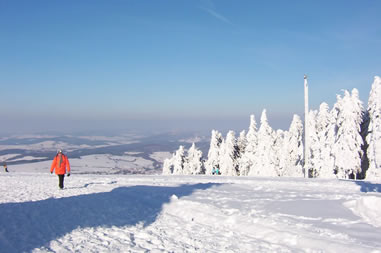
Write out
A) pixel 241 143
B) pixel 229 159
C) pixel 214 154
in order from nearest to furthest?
1. pixel 229 159
2. pixel 214 154
3. pixel 241 143

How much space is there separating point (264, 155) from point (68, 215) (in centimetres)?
3695

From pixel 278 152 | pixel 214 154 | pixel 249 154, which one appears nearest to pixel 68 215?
pixel 249 154

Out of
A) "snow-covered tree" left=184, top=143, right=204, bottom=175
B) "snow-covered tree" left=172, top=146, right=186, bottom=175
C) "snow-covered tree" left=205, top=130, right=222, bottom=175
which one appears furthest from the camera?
"snow-covered tree" left=172, top=146, right=186, bottom=175

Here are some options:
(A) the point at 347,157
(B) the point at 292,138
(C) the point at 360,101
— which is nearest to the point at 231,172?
(B) the point at 292,138

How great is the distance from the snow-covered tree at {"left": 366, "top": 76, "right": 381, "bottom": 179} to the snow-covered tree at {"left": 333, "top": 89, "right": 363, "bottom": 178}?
4.93 feet

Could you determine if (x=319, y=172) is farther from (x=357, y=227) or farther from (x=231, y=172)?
(x=357, y=227)

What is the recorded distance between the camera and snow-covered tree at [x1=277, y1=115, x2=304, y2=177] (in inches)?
1722

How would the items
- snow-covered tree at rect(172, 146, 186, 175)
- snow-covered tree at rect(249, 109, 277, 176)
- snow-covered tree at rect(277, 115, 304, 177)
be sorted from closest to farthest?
snow-covered tree at rect(249, 109, 277, 176), snow-covered tree at rect(277, 115, 304, 177), snow-covered tree at rect(172, 146, 186, 175)

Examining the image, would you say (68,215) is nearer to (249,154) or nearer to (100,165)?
(249,154)

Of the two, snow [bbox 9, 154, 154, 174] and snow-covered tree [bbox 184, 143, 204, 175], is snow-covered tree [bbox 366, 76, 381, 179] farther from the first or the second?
snow [bbox 9, 154, 154, 174]

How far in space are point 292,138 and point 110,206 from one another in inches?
1590

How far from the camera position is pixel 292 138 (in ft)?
154

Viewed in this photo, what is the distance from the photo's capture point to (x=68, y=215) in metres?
9.53

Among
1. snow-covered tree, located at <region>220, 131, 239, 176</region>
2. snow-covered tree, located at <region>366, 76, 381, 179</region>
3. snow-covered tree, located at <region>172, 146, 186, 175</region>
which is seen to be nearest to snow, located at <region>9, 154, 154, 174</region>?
snow-covered tree, located at <region>172, 146, 186, 175</region>
